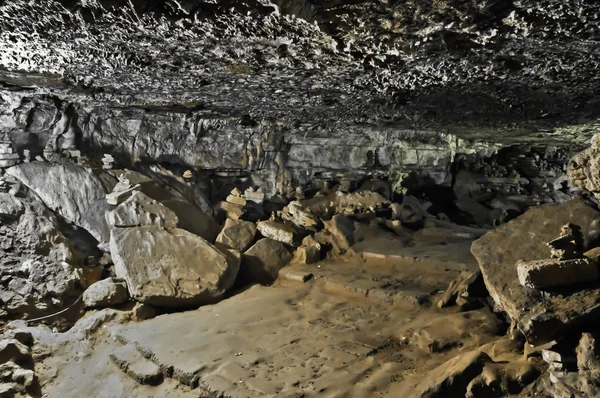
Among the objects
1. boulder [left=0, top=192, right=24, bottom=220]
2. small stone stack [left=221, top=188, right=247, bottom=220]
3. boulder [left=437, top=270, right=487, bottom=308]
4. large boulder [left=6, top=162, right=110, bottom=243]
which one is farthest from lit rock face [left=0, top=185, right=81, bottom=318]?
boulder [left=437, top=270, right=487, bottom=308]

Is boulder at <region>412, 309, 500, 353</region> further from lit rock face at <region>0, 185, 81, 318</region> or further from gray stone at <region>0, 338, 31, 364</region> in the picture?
lit rock face at <region>0, 185, 81, 318</region>

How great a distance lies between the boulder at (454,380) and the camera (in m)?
3.06

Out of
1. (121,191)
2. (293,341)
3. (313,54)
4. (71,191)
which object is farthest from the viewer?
(121,191)

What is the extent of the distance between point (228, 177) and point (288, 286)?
135 inches

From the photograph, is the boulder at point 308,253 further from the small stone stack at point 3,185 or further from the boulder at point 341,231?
the small stone stack at point 3,185

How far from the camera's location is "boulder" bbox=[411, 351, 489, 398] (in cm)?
306

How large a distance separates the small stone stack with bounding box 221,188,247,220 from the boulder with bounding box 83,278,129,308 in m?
2.90

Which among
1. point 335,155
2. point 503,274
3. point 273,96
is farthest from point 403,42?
point 335,155

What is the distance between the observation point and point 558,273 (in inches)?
117

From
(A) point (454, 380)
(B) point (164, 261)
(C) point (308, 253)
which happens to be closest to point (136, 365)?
(B) point (164, 261)

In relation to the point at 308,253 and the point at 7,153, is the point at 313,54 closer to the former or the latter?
the point at 308,253

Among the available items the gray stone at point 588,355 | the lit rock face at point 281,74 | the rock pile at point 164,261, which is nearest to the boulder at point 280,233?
the rock pile at point 164,261

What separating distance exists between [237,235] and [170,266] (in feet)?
5.43

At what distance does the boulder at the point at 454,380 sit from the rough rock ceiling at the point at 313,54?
2356mm
